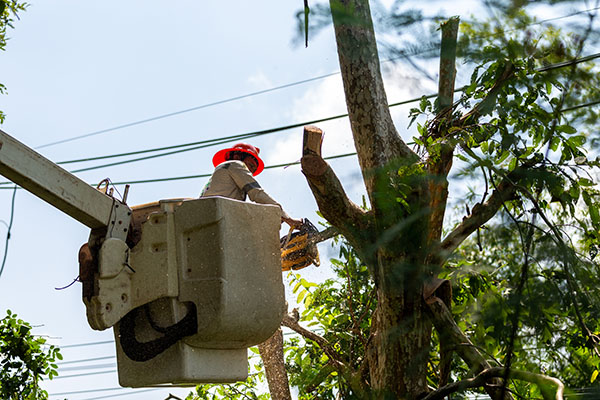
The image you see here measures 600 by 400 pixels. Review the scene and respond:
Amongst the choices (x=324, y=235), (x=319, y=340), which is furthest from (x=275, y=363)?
(x=324, y=235)

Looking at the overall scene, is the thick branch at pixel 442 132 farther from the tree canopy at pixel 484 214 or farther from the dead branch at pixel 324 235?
the dead branch at pixel 324 235

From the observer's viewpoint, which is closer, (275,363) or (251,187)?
(251,187)

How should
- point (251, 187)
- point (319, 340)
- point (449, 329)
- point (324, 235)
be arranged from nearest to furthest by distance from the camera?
1. point (449, 329)
2. point (251, 187)
3. point (324, 235)
4. point (319, 340)

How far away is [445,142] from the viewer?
4.21 meters

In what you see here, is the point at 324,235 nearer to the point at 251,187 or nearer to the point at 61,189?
the point at 251,187

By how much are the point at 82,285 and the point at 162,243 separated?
49 centimetres

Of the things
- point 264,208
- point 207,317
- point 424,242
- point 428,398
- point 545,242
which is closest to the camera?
point 545,242

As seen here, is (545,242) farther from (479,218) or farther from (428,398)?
(479,218)

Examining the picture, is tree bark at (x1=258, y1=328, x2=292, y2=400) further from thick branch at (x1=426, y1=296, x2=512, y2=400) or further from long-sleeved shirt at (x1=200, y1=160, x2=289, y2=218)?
thick branch at (x1=426, y1=296, x2=512, y2=400)

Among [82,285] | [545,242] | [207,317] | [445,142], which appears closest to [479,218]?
[445,142]

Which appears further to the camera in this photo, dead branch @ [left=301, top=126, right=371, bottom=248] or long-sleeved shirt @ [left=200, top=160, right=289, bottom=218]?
long-sleeved shirt @ [left=200, top=160, right=289, bottom=218]

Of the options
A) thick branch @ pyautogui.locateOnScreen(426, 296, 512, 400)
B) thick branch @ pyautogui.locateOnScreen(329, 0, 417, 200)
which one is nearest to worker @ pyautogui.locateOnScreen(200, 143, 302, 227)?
thick branch @ pyautogui.locateOnScreen(329, 0, 417, 200)

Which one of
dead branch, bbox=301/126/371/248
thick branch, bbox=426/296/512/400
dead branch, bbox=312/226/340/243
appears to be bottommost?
thick branch, bbox=426/296/512/400

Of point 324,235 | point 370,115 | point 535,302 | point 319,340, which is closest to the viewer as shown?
point 535,302
